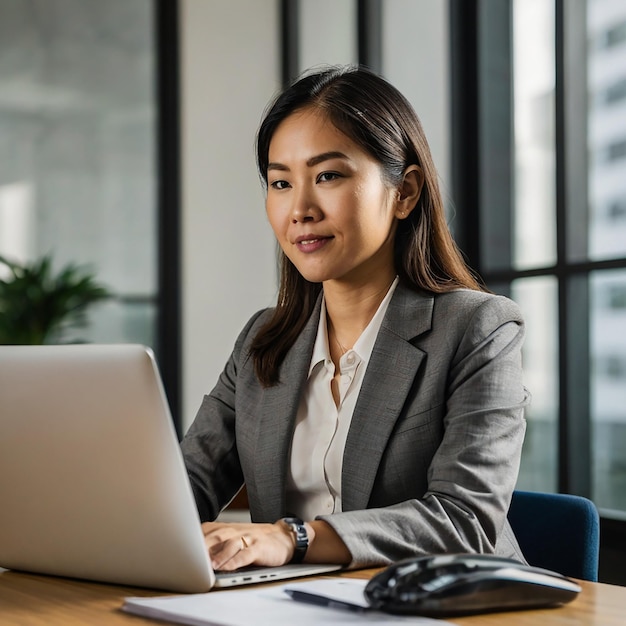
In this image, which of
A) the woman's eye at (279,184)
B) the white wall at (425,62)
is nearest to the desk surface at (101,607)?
the woman's eye at (279,184)

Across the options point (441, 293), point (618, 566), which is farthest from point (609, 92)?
point (441, 293)

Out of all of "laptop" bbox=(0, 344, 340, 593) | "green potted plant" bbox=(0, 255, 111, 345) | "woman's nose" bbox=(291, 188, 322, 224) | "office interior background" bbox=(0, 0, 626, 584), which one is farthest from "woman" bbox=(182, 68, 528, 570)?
"green potted plant" bbox=(0, 255, 111, 345)

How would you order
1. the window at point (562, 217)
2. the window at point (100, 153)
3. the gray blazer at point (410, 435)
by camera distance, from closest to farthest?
the gray blazer at point (410, 435) < the window at point (562, 217) < the window at point (100, 153)

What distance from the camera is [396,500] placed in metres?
1.49

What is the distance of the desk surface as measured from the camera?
954 millimetres

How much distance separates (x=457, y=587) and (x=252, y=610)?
205 mm

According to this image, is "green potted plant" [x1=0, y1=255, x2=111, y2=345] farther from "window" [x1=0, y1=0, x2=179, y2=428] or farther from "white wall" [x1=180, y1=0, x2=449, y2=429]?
"white wall" [x1=180, y1=0, x2=449, y2=429]

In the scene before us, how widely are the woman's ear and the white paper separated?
0.84 metres

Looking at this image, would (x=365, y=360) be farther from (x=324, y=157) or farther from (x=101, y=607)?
(x=101, y=607)

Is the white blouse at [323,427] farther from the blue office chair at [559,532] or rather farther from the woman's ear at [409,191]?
the blue office chair at [559,532]

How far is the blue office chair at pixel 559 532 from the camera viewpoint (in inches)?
57.5

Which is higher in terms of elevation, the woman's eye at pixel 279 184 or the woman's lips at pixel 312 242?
the woman's eye at pixel 279 184

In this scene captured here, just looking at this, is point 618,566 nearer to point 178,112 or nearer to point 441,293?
point 441,293

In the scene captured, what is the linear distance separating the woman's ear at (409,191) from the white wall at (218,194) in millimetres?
2961
